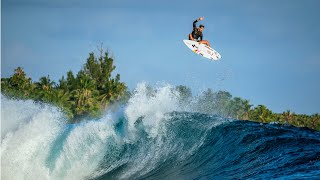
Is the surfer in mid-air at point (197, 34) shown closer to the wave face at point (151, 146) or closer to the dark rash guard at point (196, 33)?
the dark rash guard at point (196, 33)

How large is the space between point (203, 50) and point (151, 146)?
265 inches

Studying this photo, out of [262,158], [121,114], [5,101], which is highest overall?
[5,101]

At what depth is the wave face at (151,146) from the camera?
9.98 meters

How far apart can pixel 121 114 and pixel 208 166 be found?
11.0 feet

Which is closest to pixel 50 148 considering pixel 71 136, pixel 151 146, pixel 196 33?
pixel 71 136

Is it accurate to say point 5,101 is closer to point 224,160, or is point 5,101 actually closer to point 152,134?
point 152,134

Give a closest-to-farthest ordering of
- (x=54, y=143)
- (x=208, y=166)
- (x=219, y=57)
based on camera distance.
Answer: (x=208, y=166) < (x=54, y=143) < (x=219, y=57)

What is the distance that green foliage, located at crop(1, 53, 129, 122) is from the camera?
49.8 meters

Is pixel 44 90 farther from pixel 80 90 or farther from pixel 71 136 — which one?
pixel 71 136

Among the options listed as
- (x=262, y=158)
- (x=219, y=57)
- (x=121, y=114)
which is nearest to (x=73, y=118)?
(x=219, y=57)

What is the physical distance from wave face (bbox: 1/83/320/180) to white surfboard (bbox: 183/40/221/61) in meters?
3.98

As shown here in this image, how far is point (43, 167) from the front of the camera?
10531mm

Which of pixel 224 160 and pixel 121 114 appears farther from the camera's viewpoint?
pixel 121 114

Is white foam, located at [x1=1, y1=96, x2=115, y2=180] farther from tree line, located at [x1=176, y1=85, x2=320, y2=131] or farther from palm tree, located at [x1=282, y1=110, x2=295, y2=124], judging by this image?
palm tree, located at [x1=282, y1=110, x2=295, y2=124]
